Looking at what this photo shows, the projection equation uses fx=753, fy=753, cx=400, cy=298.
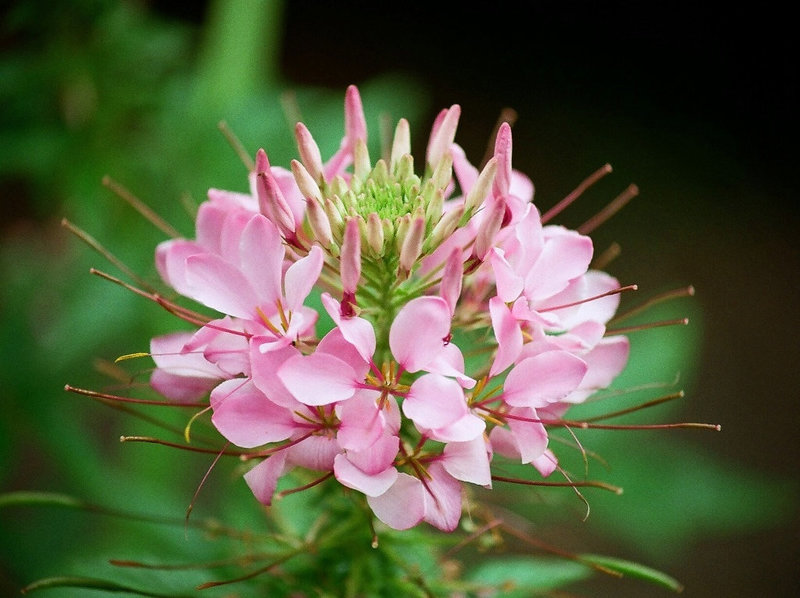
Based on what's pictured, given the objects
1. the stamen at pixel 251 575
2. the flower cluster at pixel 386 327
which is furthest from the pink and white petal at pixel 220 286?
the stamen at pixel 251 575

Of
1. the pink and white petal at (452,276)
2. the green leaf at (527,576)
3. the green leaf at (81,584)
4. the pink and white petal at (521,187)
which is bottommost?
the green leaf at (527,576)

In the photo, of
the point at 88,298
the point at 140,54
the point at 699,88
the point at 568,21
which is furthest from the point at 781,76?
the point at 88,298

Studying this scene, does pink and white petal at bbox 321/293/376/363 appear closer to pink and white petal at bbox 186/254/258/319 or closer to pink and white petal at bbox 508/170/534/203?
pink and white petal at bbox 186/254/258/319

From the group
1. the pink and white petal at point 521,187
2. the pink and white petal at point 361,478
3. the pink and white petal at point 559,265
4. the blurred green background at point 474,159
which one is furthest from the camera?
the blurred green background at point 474,159

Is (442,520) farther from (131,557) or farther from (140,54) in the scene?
(140,54)

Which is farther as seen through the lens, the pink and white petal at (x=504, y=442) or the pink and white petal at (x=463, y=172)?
the pink and white petal at (x=463, y=172)

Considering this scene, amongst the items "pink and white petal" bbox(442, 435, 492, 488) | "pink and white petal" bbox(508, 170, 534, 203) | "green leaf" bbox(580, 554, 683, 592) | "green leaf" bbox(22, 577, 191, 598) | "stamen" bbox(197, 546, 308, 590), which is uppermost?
"pink and white petal" bbox(508, 170, 534, 203)

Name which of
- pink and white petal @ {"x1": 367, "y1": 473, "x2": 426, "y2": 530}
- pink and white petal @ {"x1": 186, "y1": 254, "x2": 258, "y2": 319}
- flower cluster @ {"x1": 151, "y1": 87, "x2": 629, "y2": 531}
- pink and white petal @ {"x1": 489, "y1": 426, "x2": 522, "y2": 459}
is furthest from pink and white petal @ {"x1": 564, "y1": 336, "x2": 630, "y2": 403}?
pink and white petal @ {"x1": 186, "y1": 254, "x2": 258, "y2": 319}

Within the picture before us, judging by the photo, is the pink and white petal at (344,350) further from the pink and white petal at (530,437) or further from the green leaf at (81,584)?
the green leaf at (81,584)
